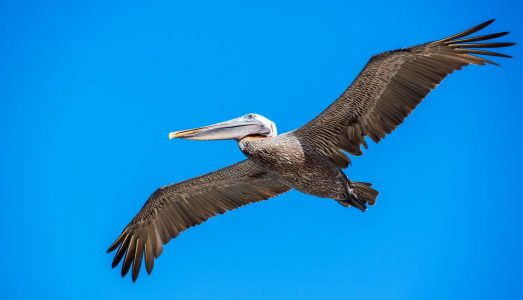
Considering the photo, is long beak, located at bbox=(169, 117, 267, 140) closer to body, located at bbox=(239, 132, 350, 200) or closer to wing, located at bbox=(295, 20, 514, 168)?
body, located at bbox=(239, 132, 350, 200)

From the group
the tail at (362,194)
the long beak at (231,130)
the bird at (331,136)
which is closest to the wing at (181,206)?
the bird at (331,136)

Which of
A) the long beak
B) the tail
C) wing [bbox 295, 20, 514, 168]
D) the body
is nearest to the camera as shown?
wing [bbox 295, 20, 514, 168]

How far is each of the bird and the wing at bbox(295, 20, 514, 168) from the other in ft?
0.05

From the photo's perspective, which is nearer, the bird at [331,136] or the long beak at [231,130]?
the bird at [331,136]

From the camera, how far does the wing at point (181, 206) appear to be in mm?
13094

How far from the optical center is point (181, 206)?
43.9ft

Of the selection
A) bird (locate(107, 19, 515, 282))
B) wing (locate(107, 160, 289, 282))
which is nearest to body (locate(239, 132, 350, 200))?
bird (locate(107, 19, 515, 282))

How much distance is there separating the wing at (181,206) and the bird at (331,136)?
0.06 feet

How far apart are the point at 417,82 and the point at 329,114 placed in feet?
4.66

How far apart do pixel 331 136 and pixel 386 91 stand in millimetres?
1118

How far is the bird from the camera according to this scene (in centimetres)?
1107

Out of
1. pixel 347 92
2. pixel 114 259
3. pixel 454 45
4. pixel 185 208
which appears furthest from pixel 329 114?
pixel 114 259

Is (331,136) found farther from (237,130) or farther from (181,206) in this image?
(181,206)

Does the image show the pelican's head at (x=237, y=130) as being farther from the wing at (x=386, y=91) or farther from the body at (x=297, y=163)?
the wing at (x=386, y=91)
